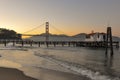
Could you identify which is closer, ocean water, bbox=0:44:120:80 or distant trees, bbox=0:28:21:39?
ocean water, bbox=0:44:120:80

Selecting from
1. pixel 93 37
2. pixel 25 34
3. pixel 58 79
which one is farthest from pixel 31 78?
pixel 25 34

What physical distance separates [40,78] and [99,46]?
286 ft

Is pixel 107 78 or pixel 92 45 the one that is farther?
pixel 92 45

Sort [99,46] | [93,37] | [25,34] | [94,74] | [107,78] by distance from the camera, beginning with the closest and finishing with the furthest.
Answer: [107,78]
[94,74]
[99,46]
[93,37]
[25,34]

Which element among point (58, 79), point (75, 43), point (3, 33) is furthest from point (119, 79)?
point (3, 33)

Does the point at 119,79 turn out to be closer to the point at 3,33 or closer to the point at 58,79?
the point at 58,79

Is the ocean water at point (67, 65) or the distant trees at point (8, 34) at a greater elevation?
the distant trees at point (8, 34)

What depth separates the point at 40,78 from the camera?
52.9ft

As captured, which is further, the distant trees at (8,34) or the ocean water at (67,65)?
the distant trees at (8,34)

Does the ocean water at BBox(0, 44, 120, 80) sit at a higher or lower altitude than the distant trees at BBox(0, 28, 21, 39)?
lower

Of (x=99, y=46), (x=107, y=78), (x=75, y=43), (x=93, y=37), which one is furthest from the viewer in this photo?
(x=75, y=43)

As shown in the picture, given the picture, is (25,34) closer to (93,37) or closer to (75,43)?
(75,43)

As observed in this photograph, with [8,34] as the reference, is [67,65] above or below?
below

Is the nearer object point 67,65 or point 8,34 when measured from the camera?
point 67,65
